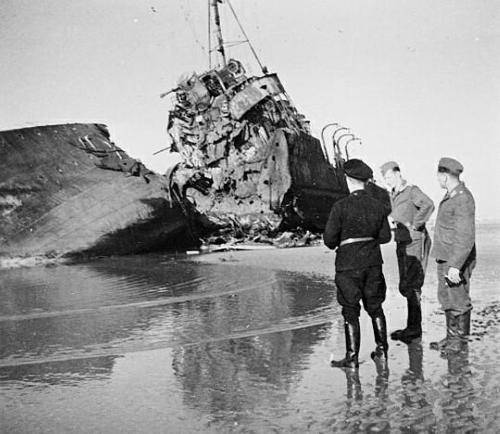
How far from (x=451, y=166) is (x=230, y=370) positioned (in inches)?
87.9

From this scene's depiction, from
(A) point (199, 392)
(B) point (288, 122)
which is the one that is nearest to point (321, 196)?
(B) point (288, 122)

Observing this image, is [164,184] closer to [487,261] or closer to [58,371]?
[487,261]

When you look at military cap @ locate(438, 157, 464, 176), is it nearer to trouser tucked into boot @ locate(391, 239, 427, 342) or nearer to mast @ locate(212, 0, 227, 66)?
trouser tucked into boot @ locate(391, 239, 427, 342)

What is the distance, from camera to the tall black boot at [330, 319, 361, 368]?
381 cm

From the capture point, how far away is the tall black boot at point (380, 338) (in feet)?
13.1

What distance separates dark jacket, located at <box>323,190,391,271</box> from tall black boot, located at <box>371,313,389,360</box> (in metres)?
0.40

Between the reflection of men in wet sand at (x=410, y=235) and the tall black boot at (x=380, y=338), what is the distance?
636 mm

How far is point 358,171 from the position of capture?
13.4ft

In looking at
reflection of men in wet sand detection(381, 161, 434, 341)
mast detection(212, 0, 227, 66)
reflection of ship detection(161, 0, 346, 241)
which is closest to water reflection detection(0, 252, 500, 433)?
reflection of men in wet sand detection(381, 161, 434, 341)

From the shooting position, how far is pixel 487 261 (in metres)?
11.1

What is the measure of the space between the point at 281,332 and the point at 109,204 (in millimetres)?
13577

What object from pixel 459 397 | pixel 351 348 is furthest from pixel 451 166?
pixel 459 397

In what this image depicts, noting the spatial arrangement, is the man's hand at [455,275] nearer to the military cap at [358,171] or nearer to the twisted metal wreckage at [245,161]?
the military cap at [358,171]

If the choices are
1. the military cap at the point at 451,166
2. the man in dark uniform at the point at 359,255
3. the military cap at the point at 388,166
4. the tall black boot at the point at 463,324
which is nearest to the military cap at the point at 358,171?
the man in dark uniform at the point at 359,255
